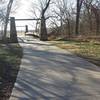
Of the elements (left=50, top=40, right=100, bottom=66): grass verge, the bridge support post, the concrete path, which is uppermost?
the bridge support post

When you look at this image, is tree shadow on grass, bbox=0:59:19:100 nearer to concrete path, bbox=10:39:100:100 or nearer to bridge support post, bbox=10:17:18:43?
concrete path, bbox=10:39:100:100

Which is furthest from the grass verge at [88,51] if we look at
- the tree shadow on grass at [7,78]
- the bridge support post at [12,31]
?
the bridge support post at [12,31]

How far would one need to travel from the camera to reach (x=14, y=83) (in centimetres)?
987

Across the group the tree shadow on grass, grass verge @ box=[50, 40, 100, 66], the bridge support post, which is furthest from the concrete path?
the bridge support post

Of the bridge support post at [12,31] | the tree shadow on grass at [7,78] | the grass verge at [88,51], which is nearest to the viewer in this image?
the tree shadow on grass at [7,78]

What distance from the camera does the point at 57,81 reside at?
10.1m

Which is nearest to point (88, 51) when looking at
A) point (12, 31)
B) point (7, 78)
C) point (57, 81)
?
point (7, 78)

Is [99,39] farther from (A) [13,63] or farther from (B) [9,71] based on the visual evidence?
(B) [9,71]

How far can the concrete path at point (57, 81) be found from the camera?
8.23 m

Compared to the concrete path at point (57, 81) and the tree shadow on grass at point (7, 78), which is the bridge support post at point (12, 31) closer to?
the concrete path at point (57, 81)

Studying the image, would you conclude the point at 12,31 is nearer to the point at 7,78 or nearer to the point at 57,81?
the point at 7,78

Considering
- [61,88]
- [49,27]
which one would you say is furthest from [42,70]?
[49,27]

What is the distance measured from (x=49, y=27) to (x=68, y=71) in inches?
1378

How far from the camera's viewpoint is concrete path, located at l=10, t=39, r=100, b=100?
823 centimetres
